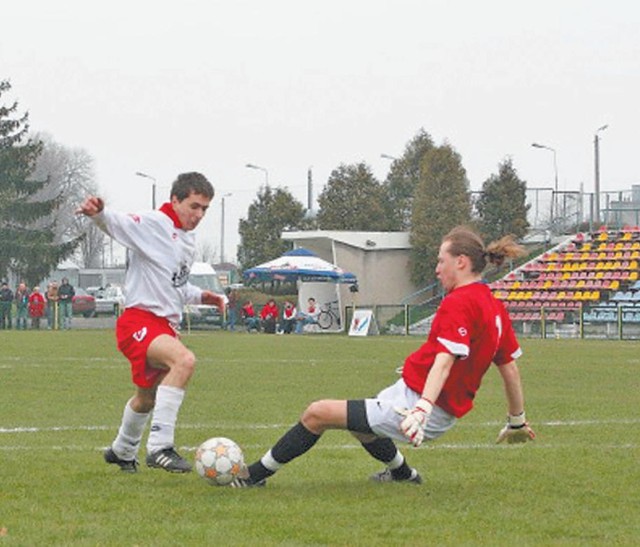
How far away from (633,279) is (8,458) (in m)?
42.9

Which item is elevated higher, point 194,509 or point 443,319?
point 443,319

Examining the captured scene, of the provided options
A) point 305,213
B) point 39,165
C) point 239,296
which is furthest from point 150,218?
point 39,165

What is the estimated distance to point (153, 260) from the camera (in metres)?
9.40

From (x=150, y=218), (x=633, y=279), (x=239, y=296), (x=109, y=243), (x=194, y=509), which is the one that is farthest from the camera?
(x=109, y=243)

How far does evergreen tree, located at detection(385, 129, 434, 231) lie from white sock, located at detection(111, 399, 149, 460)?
6372 centimetres

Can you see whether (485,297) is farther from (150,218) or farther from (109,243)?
(109,243)

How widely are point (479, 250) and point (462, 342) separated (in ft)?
2.10

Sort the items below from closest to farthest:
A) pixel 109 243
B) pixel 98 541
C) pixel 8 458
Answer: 1. pixel 98 541
2. pixel 8 458
3. pixel 109 243

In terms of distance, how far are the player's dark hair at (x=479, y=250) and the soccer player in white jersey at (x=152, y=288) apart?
185 centimetres

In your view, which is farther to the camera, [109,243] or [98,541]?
[109,243]

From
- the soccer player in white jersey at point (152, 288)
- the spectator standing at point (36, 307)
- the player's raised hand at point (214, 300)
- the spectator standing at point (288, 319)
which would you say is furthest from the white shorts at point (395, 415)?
the spectator standing at point (36, 307)

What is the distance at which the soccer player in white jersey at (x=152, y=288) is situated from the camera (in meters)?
9.28

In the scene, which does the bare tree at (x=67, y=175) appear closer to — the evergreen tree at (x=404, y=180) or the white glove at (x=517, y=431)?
the evergreen tree at (x=404, y=180)

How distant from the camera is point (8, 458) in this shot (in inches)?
402
